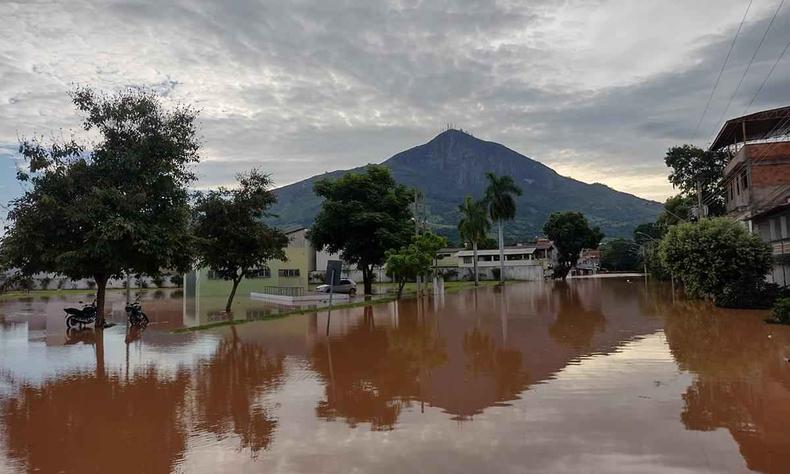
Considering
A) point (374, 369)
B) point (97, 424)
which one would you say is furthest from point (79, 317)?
point (97, 424)

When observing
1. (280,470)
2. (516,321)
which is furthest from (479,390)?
(516,321)

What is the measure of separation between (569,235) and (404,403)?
2939 inches

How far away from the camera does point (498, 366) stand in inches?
478

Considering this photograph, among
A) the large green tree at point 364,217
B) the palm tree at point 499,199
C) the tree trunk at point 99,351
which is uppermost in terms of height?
the palm tree at point 499,199

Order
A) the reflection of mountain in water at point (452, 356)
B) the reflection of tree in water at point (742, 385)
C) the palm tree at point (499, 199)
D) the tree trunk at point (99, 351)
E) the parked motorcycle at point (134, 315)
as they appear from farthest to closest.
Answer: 1. the palm tree at point (499, 199)
2. the parked motorcycle at point (134, 315)
3. the tree trunk at point (99, 351)
4. the reflection of mountain in water at point (452, 356)
5. the reflection of tree in water at point (742, 385)

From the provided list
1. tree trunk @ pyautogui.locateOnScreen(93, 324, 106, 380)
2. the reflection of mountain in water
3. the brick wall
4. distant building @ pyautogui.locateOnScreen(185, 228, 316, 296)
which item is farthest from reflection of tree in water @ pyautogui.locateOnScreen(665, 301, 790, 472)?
distant building @ pyautogui.locateOnScreen(185, 228, 316, 296)

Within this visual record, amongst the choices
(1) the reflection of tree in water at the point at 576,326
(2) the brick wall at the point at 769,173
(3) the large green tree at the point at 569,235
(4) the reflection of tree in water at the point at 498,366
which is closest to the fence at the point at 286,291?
(1) the reflection of tree in water at the point at 576,326

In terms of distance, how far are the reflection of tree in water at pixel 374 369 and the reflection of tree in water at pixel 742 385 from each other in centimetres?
426

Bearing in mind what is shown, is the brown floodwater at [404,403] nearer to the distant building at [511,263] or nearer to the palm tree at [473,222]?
the palm tree at [473,222]

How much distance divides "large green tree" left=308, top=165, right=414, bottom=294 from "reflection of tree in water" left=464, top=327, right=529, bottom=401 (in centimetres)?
2360

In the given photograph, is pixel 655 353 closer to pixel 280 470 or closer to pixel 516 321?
pixel 516 321

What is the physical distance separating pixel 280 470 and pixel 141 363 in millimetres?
8568

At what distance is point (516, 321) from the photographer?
71.9ft

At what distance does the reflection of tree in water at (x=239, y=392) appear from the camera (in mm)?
7582
